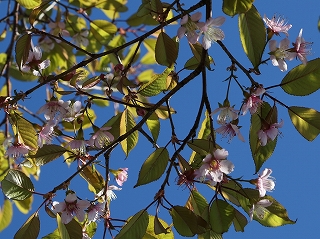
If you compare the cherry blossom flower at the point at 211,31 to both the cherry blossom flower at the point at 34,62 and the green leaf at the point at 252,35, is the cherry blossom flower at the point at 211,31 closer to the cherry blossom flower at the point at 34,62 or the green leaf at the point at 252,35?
the green leaf at the point at 252,35

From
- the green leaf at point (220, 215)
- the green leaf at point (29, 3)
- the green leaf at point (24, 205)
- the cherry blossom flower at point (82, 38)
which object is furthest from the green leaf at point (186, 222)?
the green leaf at point (24, 205)

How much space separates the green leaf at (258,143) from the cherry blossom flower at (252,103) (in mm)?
31

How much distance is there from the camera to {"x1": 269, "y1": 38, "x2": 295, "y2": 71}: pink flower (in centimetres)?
104

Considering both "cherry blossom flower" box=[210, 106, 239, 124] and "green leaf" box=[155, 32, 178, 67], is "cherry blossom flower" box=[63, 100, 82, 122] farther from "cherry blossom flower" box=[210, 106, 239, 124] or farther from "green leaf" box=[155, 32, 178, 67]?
"cherry blossom flower" box=[210, 106, 239, 124]

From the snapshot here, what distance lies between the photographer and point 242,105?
3.33 ft

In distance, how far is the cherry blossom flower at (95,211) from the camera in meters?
1.12

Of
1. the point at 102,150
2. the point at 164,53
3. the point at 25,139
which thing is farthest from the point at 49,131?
the point at 164,53

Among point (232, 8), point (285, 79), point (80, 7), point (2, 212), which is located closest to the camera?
point (232, 8)

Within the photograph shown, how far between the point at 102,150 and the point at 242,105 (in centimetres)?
27

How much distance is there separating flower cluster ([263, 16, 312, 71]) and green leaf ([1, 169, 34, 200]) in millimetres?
539

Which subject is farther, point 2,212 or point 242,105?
point 2,212

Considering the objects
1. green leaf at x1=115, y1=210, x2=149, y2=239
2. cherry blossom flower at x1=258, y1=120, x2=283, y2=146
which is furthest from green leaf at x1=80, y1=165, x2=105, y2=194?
cherry blossom flower at x1=258, y1=120, x2=283, y2=146

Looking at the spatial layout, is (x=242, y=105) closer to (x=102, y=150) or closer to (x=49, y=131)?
(x=102, y=150)

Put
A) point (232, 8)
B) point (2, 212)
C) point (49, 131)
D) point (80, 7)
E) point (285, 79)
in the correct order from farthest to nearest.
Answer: point (2, 212) < point (80, 7) < point (49, 131) < point (285, 79) < point (232, 8)
